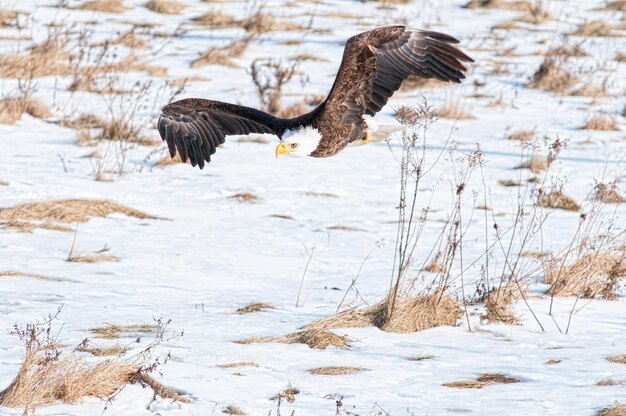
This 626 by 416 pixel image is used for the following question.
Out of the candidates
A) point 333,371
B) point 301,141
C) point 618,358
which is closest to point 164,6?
point 301,141

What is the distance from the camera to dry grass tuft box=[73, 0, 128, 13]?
2100cm

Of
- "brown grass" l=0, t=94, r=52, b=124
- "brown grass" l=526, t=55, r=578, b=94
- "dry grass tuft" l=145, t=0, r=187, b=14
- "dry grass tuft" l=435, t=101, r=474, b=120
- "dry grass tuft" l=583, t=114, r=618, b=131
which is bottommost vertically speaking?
"brown grass" l=0, t=94, r=52, b=124

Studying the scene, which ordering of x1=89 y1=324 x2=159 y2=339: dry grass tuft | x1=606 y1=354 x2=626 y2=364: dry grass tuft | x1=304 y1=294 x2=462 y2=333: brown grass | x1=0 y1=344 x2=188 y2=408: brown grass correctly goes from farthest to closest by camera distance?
x1=304 y1=294 x2=462 y2=333: brown grass → x1=89 y1=324 x2=159 y2=339: dry grass tuft → x1=606 y1=354 x2=626 y2=364: dry grass tuft → x1=0 y1=344 x2=188 y2=408: brown grass

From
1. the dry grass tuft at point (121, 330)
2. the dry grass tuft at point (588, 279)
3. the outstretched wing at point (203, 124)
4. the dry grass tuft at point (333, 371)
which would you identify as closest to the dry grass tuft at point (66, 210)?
the outstretched wing at point (203, 124)

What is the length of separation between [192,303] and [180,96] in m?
7.90

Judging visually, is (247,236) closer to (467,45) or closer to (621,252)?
(621,252)

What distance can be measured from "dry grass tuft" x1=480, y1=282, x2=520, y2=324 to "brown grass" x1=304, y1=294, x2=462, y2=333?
230 mm

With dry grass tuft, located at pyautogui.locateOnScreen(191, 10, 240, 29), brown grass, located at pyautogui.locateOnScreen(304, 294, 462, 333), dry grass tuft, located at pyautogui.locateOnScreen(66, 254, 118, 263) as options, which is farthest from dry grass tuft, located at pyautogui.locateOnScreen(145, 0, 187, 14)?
brown grass, located at pyautogui.locateOnScreen(304, 294, 462, 333)

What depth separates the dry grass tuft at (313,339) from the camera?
19.6 feet

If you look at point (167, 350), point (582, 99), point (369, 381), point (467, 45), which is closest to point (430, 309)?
point (369, 381)

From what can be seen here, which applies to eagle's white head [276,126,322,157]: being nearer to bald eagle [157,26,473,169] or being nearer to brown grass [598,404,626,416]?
bald eagle [157,26,473,169]

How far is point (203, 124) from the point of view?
7.46 metres

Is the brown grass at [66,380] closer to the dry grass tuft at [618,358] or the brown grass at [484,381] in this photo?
the brown grass at [484,381]

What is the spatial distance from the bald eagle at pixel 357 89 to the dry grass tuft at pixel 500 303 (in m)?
1.36
